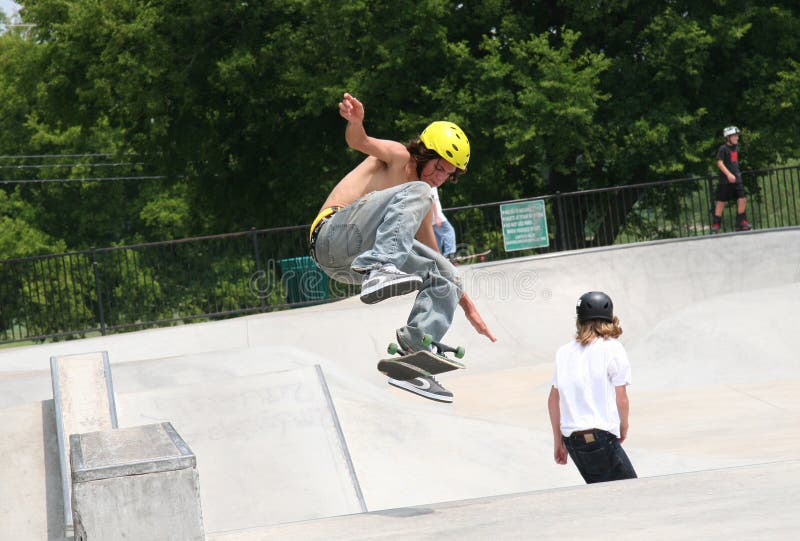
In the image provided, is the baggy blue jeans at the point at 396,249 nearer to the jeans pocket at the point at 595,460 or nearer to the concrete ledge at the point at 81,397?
the jeans pocket at the point at 595,460

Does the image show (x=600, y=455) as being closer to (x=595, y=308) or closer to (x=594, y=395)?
(x=594, y=395)

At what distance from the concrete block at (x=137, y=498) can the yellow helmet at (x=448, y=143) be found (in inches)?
88.4

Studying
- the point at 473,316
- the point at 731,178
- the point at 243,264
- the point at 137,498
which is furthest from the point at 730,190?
the point at 137,498

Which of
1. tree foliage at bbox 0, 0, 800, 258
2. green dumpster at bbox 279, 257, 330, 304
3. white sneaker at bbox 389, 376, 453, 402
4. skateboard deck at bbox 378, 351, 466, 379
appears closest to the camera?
skateboard deck at bbox 378, 351, 466, 379

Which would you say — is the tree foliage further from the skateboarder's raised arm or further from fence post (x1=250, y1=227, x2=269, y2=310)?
the skateboarder's raised arm

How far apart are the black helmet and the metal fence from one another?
11.3 meters

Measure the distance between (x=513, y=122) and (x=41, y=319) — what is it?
35.7 feet

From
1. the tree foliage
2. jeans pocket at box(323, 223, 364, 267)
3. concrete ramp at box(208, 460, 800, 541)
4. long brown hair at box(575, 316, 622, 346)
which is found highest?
the tree foliage

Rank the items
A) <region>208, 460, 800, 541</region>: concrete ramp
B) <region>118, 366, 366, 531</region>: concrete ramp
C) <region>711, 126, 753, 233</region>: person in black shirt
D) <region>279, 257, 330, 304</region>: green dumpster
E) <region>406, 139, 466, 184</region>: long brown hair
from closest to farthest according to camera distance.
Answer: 1. <region>208, 460, 800, 541</region>: concrete ramp
2. <region>406, 139, 466, 184</region>: long brown hair
3. <region>118, 366, 366, 531</region>: concrete ramp
4. <region>711, 126, 753, 233</region>: person in black shirt
5. <region>279, 257, 330, 304</region>: green dumpster

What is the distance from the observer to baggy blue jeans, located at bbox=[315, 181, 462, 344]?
5.34 metres

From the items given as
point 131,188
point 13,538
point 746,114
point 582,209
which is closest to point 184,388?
point 13,538

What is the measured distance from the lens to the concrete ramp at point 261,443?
22.5 ft

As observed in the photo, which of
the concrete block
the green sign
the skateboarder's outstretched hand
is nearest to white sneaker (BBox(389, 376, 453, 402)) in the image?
the skateboarder's outstretched hand

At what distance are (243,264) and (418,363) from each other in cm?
1101
